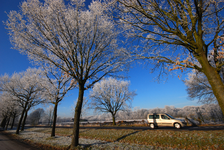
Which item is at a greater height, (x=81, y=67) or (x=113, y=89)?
(x=113, y=89)

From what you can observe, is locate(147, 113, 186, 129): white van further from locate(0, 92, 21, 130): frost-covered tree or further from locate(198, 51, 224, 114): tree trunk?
locate(0, 92, 21, 130): frost-covered tree

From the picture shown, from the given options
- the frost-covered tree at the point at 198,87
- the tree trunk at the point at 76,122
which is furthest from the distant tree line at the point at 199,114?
the tree trunk at the point at 76,122

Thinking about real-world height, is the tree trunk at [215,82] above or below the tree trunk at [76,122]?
above

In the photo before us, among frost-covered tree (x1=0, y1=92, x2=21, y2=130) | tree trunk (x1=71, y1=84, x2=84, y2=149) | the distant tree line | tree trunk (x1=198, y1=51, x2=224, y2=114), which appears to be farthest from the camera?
frost-covered tree (x1=0, y1=92, x2=21, y2=130)

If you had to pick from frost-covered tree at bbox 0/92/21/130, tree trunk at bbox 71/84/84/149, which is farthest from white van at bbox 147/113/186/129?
frost-covered tree at bbox 0/92/21/130

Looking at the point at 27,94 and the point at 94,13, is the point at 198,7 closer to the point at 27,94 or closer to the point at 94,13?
the point at 94,13

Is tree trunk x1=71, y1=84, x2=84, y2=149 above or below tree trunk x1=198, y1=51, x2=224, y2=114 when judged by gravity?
below

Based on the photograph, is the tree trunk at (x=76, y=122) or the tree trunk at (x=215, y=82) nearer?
the tree trunk at (x=215, y=82)

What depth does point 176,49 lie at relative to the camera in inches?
209

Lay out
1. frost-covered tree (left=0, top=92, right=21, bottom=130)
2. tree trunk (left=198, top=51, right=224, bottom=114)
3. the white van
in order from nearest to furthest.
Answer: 1. tree trunk (left=198, top=51, right=224, bottom=114)
2. the white van
3. frost-covered tree (left=0, top=92, right=21, bottom=130)

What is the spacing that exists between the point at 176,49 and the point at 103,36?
17.2 feet

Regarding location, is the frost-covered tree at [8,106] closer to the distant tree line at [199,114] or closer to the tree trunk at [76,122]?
the distant tree line at [199,114]

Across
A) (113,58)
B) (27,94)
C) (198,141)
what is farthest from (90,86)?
(27,94)

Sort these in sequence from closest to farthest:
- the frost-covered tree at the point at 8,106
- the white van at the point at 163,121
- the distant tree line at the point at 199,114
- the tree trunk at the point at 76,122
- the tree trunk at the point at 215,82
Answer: the tree trunk at the point at 215,82
the tree trunk at the point at 76,122
the white van at the point at 163,121
the distant tree line at the point at 199,114
the frost-covered tree at the point at 8,106
